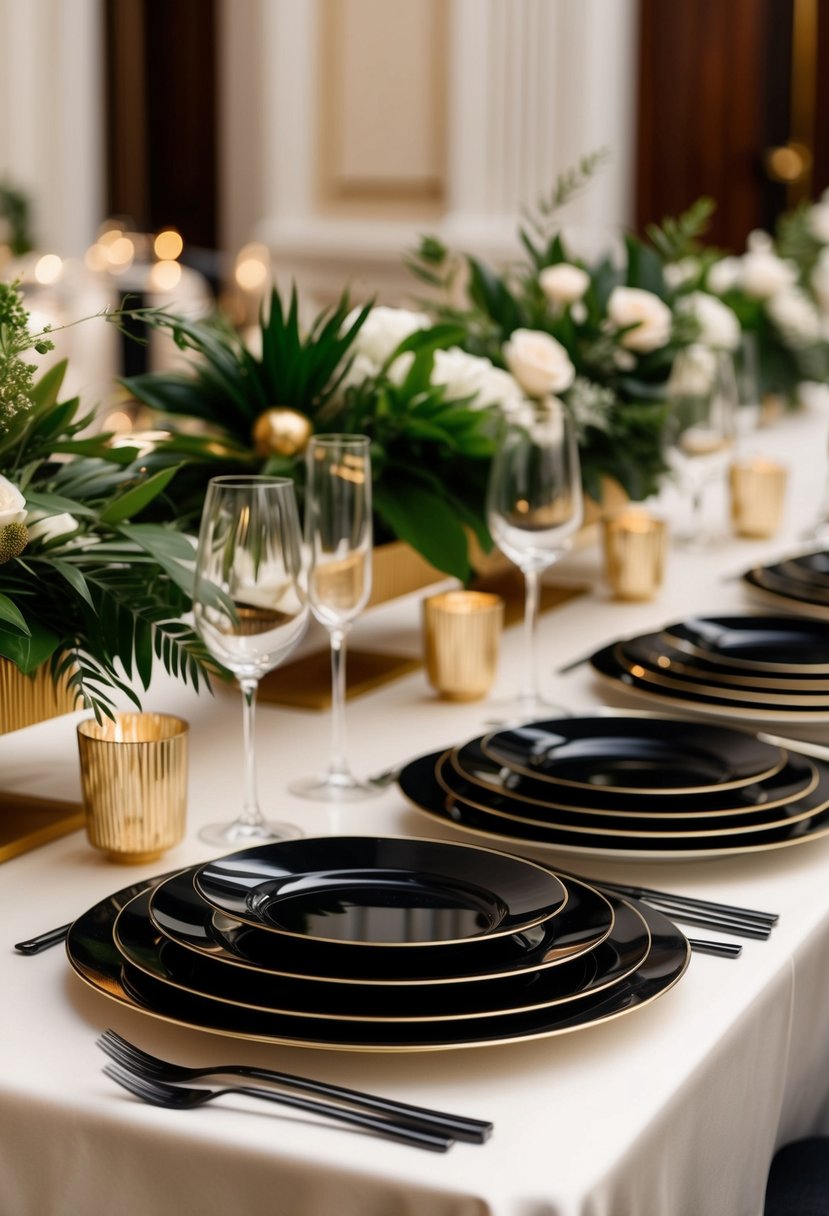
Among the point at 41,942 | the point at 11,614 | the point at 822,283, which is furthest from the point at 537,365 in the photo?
the point at 822,283

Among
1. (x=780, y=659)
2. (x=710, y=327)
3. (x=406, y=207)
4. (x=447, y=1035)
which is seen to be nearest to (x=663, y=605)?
(x=780, y=659)

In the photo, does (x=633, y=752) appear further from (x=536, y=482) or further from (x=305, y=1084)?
(x=305, y=1084)

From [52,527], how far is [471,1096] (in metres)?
0.51

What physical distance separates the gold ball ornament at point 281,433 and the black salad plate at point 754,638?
375 millimetres

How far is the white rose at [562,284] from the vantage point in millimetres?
1949

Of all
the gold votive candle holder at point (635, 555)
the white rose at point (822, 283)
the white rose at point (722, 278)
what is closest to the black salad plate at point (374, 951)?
the gold votive candle holder at point (635, 555)

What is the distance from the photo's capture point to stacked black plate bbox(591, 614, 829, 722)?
51.9 inches

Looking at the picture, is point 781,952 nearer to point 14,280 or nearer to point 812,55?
point 14,280

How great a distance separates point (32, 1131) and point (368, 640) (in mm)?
872

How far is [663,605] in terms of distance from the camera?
175 centimetres

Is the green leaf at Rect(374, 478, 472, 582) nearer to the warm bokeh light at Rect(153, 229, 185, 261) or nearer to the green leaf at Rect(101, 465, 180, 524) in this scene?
the green leaf at Rect(101, 465, 180, 524)

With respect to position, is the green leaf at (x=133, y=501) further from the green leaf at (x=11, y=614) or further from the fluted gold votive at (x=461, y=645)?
the fluted gold votive at (x=461, y=645)

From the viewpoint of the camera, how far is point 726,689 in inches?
52.8

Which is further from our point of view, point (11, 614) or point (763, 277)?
point (763, 277)
